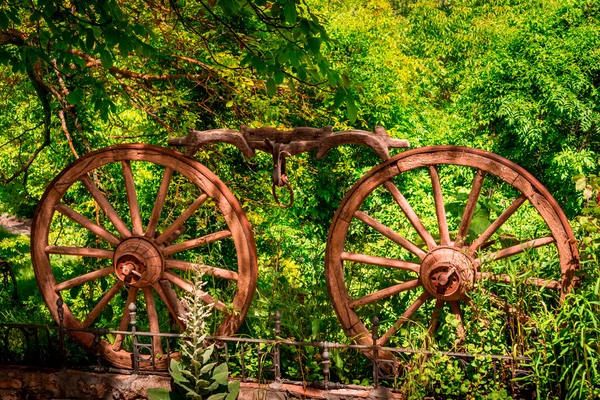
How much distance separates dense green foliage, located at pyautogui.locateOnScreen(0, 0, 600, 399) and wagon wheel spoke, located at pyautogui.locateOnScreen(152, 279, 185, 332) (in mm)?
523

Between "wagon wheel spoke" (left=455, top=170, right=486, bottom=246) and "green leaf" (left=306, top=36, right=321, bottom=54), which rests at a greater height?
"green leaf" (left=306, top=36, right=321, bottom=54)

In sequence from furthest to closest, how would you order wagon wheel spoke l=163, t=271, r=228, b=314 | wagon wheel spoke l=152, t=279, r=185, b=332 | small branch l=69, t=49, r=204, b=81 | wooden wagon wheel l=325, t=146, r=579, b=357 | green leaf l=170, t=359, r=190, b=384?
1. small branch l=69, t=49, r=204, b=81
2. wagon wheel spoke l=152, t=279, r=185, b=332
3. wagon wheel spoke l=163, t=271, r=228, b=314
4. wooden wagon wheel l=325, t=146, r=579, b=357
5. green leaf l=170, t=359, r=190, b=384

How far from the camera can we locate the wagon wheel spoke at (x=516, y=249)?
4715 millimetres

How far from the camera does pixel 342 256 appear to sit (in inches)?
197

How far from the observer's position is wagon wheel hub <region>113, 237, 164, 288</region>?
5156mm

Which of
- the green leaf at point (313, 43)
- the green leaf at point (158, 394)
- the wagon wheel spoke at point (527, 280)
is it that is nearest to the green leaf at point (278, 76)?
the green leaf at point (313, 43)

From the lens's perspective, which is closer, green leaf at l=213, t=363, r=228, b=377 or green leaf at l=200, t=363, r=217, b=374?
green leaf at l=200, t=363, r=217, b=374

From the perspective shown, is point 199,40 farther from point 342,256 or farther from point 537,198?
point 537,198

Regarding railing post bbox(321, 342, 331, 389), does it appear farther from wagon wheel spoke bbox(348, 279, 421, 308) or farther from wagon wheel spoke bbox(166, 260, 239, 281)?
wagon wheel spoke bbox(166, 260, 239, 281)

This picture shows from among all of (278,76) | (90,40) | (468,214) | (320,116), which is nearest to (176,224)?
(278,76)

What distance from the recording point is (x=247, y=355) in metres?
5.24

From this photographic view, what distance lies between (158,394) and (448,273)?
2.08 m

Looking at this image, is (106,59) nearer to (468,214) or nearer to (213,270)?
(213,270)

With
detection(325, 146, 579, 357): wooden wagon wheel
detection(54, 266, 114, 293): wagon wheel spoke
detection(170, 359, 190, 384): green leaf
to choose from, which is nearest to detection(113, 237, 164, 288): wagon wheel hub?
detection(54, 266, 114, 293): wagon wheel spoke
